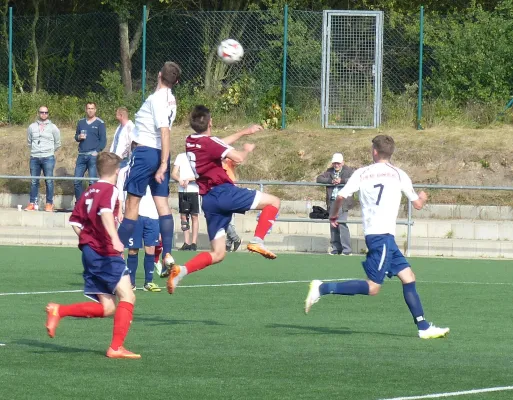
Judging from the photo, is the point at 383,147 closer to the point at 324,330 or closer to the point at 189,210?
the point at 324,330

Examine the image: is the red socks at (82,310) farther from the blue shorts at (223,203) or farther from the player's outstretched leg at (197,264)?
the blue shorts at (223,203)

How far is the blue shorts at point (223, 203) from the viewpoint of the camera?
458 inches

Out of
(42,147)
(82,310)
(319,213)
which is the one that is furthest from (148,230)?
(42,147)

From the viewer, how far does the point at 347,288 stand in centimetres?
1120

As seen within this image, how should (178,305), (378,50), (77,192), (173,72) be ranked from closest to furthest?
(173,72) → (178,305) → (77,192) → (378,50)

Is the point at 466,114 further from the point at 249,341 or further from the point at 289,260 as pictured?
the point at 249,341

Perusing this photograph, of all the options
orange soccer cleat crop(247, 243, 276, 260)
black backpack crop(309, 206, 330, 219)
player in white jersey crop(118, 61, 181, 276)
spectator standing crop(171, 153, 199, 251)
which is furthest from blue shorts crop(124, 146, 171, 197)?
black backpack crop(309, 206, 330, 219)

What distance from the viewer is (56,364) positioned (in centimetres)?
923

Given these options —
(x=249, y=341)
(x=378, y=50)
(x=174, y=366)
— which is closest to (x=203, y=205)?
(x=249, y=341)

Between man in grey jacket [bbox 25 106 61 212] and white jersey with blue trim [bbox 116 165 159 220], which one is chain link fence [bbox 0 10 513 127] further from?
white jersey with blue trim [bbox 116 165 159 220]

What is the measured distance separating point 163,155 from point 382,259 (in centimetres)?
302

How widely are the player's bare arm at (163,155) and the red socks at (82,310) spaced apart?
3460mm

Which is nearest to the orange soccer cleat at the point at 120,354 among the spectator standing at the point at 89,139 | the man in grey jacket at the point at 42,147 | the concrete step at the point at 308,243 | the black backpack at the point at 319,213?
the concrete step at the point at 308,243

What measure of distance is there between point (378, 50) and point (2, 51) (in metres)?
10.5
